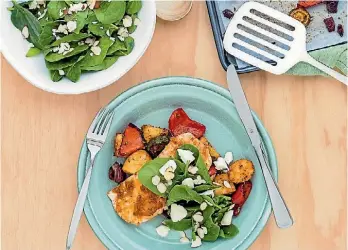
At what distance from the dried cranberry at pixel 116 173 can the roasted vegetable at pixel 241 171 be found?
0.20 m

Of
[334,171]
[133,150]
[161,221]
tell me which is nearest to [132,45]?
[133,150]

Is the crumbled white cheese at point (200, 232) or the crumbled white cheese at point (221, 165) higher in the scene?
the crumbled white cheese at point (221, 165)

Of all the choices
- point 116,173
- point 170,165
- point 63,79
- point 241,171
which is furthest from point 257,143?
point 63,79

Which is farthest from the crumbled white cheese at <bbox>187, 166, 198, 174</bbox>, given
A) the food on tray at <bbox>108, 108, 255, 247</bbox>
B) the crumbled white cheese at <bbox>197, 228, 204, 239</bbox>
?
the crumbled white cheese at <bbox>197, 228, 204, 239</bbox>

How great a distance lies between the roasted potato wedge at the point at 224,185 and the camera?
3.98ft

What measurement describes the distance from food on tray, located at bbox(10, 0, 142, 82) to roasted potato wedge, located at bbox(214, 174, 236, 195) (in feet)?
0.92

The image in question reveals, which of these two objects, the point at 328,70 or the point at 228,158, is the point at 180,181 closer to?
the point at 228,158

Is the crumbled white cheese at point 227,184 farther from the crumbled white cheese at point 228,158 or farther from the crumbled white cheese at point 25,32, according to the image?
the crumbled white cheese at point 25,32

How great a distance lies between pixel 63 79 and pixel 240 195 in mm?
379

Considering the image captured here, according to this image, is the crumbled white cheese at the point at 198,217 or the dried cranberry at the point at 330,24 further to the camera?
the dried cranberry at the point at 330,24

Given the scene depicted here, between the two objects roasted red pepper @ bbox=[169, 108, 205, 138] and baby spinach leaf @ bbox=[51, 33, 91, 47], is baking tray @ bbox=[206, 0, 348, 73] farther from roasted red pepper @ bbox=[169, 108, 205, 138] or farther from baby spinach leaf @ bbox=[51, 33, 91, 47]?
baby spinach leaf @ bbox=[51, 33, 91, 47]

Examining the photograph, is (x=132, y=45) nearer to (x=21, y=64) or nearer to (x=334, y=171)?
(x=21, y=64)

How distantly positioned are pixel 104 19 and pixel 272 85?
13.6 inches

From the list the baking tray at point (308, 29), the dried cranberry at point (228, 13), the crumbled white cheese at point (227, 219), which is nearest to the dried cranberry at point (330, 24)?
the baking tray at point (308, 29)
